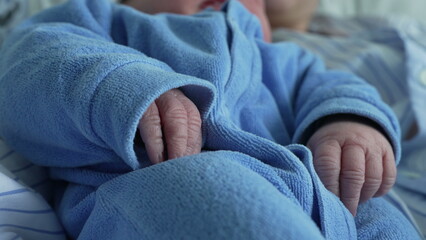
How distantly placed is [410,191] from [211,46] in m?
0.35

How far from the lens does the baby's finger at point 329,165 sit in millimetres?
477

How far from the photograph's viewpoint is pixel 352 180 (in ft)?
1.56

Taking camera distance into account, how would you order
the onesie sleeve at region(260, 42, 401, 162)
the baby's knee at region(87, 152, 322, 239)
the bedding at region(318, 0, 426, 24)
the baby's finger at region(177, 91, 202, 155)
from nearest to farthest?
1. the baby's knee at region(87, 152, 322, 239)
2. the baby's finger at region(177, 91, 202, 155)
3. the onesie sleeve at region(260, 42, 401, 162)
4. the bedding at region(318, 0, 426, 24)

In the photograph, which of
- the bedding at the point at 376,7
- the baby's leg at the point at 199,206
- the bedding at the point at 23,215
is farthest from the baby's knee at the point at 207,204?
the bedding at the point at 376,7

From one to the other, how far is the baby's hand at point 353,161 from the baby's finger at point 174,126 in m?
0.16

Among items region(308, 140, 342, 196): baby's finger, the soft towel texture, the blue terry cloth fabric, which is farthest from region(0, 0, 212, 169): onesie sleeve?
the soft towel texture

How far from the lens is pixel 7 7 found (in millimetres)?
878

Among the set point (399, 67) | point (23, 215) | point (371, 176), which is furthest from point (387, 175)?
point (399, 67)

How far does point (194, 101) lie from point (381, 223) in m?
0.21

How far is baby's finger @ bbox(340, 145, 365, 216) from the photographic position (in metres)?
0.47

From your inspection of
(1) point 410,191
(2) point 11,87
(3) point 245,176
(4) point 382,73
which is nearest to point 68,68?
(2) point 11,87

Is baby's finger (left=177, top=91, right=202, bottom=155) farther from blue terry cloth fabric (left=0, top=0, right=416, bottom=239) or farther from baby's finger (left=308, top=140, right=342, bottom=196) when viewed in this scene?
baby's finger (left=308, top=140, right=342, bottom=196)

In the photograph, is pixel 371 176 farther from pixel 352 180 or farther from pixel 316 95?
pixel 316 95

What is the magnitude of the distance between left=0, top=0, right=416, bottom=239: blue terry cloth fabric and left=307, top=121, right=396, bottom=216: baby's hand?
0.02 metres
